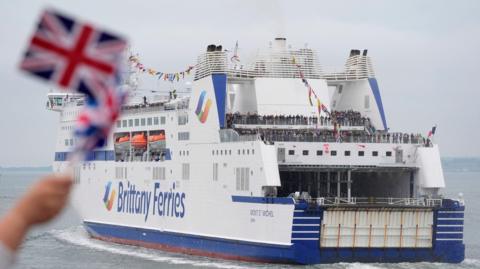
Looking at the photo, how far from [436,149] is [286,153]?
176 inches

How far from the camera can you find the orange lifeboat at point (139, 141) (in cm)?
3528

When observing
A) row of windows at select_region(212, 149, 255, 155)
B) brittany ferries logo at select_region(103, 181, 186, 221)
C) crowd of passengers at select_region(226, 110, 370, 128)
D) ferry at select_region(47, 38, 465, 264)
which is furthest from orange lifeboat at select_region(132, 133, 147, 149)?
row of windows at select_region(212, 149, 255, 155)

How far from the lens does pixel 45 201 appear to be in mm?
4172

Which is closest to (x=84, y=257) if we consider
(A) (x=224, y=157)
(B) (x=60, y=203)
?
(A) (x=224, y=157)

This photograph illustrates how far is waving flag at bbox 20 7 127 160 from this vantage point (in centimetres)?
423

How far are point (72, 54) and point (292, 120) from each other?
26.6 meters

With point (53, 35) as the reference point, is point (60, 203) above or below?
below

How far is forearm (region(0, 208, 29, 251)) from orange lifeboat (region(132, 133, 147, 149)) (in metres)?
31.1

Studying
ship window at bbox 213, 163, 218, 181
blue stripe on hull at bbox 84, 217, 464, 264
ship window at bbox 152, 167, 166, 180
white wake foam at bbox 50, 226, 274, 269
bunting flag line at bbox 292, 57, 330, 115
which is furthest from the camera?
ship window at bbox 152, 167, 166, 180

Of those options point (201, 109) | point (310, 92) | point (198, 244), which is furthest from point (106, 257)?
point (310, 92)

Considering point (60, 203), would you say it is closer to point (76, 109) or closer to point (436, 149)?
point (436, 149)

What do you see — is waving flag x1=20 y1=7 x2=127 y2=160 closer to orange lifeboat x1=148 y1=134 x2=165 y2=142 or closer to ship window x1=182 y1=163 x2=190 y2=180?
ship window x1=182 y1=163 x2=190 y2=180

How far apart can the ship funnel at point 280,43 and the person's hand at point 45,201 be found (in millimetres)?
28586

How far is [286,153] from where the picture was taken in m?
27.9
